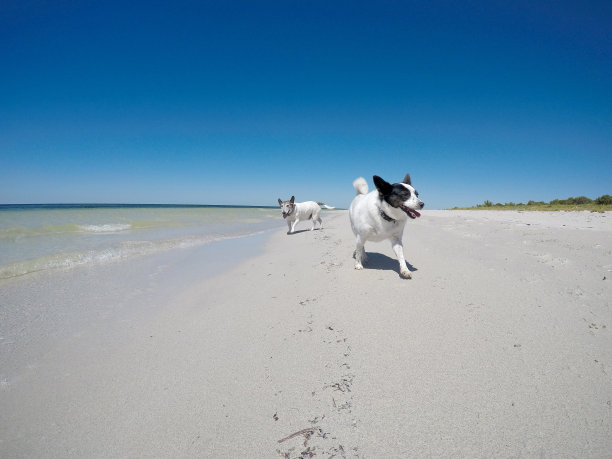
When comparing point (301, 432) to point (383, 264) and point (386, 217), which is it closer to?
point (386, 217)

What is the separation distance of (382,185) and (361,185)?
172 centimetres

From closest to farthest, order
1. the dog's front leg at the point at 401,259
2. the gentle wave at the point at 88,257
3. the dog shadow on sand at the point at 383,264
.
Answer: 1. the dog's front leg at the point at 401,259
2. the dog shadow on sand at the point at 383,264
3. the gentle wave at the point at 88,257

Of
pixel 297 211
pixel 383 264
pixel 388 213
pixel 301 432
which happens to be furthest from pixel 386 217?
pixel 297 211

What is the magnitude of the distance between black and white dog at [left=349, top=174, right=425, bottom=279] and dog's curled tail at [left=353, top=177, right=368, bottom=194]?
107 centimetres

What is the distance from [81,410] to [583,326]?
11.4 ft

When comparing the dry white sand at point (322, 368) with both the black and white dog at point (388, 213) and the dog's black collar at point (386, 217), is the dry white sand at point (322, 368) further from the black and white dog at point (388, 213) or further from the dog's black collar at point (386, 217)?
the dog's black collar at point (386, 217)

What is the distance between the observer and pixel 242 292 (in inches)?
136

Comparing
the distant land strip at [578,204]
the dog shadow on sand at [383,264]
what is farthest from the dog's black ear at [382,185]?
the distant land strip at [578,204]

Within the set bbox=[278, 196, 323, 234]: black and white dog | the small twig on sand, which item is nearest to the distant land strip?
bbox=[278, 196, 323, 234]: black and white dog

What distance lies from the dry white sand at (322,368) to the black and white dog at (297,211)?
7271mm

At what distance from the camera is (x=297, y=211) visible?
11477mm

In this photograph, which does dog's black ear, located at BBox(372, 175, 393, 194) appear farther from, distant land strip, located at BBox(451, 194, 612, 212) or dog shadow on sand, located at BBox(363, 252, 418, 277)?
distant land strip, located at BBox(451, 194, 612, 212)

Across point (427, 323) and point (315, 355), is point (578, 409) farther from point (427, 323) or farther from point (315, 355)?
point (315, 355)

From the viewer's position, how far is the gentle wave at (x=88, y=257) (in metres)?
4.48
